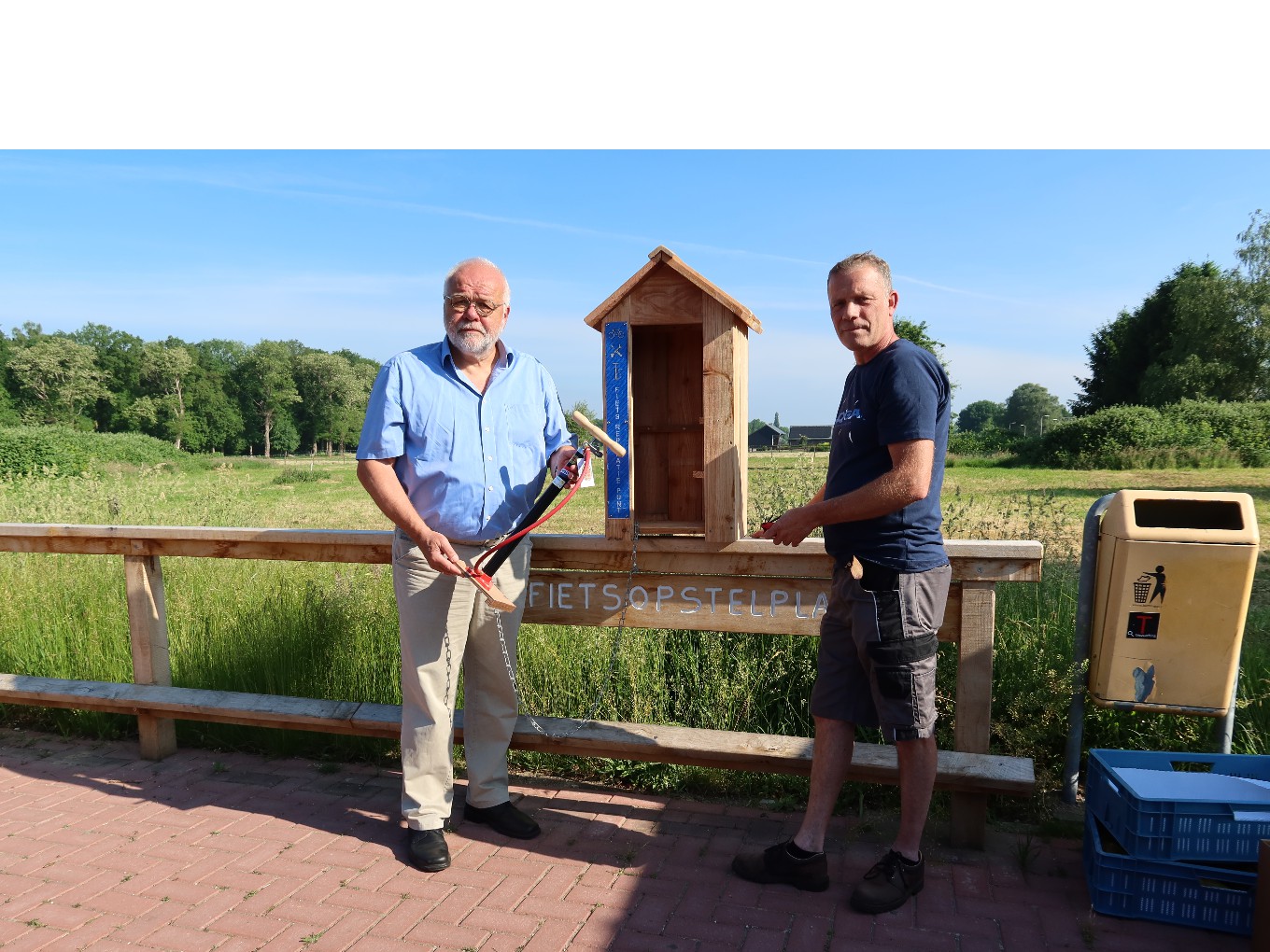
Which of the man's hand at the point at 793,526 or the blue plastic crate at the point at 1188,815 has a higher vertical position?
the man's hand at the point at 793,526

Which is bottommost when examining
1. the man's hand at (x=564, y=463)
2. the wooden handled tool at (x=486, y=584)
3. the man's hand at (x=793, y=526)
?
the wooden handled tool at (x=486, y=584)

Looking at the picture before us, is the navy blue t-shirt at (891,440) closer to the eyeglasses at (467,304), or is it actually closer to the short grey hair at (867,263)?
the short grey hair at (867,263)

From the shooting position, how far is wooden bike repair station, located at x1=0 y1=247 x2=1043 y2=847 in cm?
315

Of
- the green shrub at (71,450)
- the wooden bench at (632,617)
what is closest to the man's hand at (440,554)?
the wooden bench at (632,617)

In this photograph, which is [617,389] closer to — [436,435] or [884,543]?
[436,435]

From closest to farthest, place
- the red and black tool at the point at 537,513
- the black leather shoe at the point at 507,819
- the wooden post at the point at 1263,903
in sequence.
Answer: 1. the wooden post at the point at 1263,903
2. the red and black tool at the point at 537,513
3. the black leather shoe at the point at 507,819

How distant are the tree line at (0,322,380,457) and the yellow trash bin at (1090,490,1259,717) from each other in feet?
185

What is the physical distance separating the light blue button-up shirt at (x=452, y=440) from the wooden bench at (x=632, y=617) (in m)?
0.44

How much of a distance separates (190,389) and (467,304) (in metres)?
74.4

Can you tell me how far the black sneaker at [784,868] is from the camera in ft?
9.48

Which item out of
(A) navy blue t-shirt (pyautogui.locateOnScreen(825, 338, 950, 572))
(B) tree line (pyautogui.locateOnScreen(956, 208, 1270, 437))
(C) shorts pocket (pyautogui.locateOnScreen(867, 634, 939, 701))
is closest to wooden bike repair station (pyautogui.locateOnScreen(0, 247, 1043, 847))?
(A) navy blue t-shirt (pyautogui.locateOnScreen(825, 338, 950, 572))

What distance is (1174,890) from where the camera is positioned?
2.67m

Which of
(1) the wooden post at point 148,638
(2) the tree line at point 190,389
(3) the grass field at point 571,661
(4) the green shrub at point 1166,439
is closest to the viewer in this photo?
(3) the grass field at point 571,661

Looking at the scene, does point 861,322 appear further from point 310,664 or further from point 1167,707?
point 310,664
